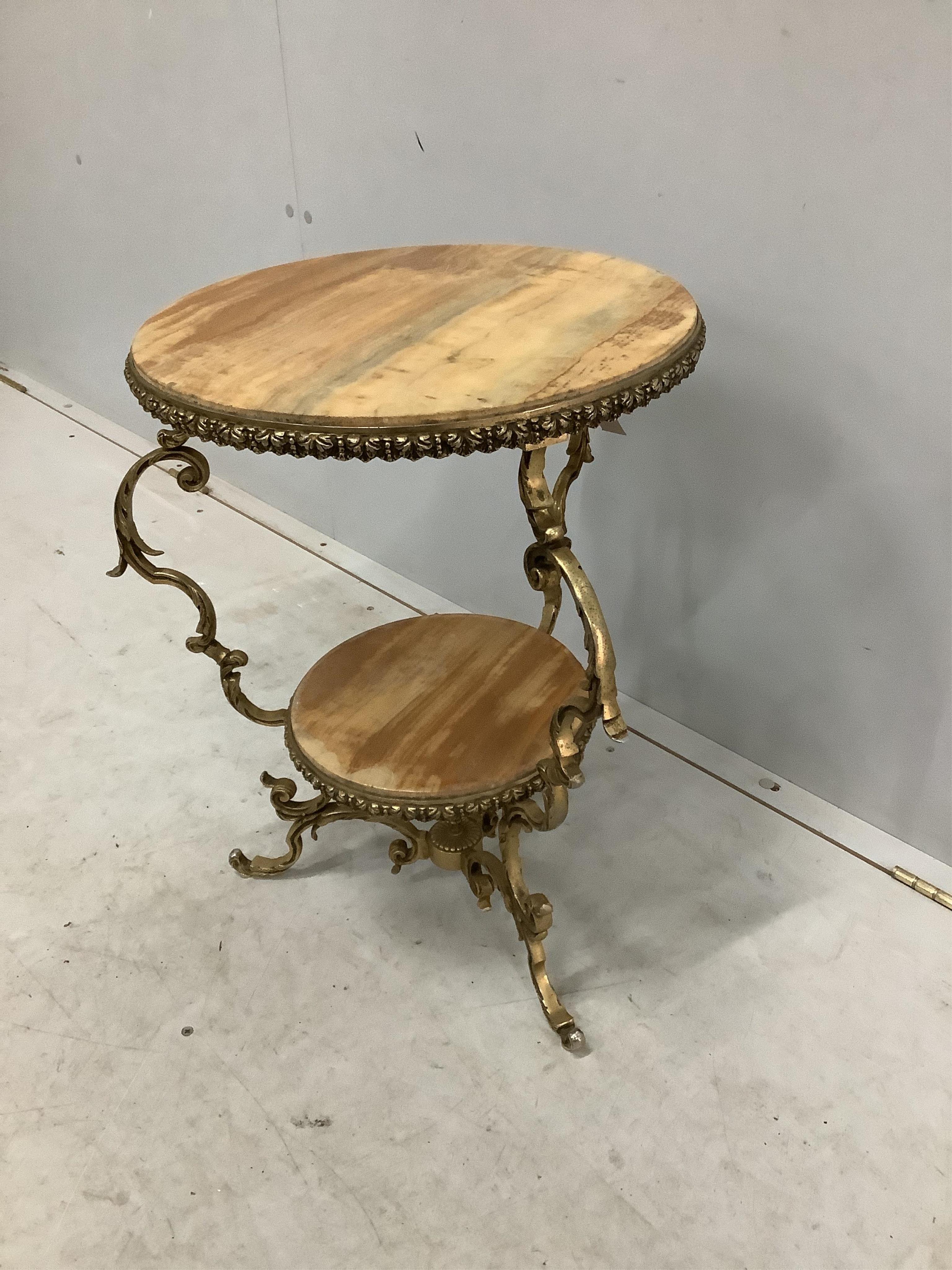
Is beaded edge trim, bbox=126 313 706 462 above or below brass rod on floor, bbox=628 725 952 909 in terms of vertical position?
above

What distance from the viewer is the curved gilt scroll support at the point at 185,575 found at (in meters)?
1.25

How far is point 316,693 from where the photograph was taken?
158 cm

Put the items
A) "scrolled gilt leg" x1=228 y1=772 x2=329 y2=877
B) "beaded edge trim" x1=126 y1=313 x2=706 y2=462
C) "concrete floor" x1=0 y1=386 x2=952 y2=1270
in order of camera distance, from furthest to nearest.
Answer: "scrolled gilt leg" x1=228 y1=772 x2=329 y2=877 → "concrete floor" x1=0 y1=386 x2=952 y2=1270 → "beaded edge trim" x1=126 y1=313 x2=706 y2=462

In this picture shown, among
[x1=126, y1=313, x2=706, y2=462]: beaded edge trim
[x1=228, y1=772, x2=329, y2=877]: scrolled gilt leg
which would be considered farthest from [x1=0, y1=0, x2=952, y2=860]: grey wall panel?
[x1=228, y1=772, x2=329, y2=877]: scrolled gilt leg

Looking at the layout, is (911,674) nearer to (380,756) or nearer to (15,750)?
(380,756)

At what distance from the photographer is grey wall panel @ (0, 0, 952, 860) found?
1391mm

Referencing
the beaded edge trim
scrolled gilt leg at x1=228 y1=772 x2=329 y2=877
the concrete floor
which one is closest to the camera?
the beaded edge trim

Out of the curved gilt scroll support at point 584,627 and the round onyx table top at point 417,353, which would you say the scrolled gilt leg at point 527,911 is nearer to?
the curved gilt scroll support at point 584,627

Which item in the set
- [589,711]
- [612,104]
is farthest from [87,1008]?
[612,104]

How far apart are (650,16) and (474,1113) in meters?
1.62

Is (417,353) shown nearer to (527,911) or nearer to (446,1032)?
(527,911)

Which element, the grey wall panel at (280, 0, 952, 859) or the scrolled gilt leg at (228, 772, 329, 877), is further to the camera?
the scrolled gilt leg at (228, 772, 329, 877)

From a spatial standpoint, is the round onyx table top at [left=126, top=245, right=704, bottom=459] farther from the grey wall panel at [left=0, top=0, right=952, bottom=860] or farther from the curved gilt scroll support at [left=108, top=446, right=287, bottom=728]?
the grey wall panel at [left=0, top=0, right=952, bottom=860]

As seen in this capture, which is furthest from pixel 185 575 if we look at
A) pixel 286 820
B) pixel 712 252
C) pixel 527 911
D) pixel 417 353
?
pixel 712 252
